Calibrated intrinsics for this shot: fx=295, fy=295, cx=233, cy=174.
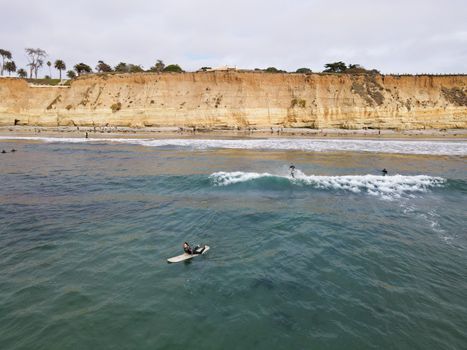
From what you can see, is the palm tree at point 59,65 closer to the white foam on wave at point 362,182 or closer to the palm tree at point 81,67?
the palm tree at point 81,67

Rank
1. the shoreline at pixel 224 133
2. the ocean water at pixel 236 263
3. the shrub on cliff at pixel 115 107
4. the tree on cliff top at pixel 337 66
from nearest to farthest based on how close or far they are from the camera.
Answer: the ocean water at pixel 236 263 → the shoreline at pixel 224 133 → the shrub on cliff at pixel 115 107 → the tree on cliff top at pixel 337 66

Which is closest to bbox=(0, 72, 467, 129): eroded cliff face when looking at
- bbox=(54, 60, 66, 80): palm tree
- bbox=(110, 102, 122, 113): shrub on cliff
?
bbox=(110, 102, 122, 113): shrub on cliff

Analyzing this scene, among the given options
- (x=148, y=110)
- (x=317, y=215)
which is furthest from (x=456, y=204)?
(x=148, y=110)

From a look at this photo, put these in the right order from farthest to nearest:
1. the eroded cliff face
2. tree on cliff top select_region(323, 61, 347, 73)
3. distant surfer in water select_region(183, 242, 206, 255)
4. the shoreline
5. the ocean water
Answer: tree on cliff top select_region(323, 61, 347, 73) → the eroded cliff face → the shoreline → distant surfer in water select_region(183, 242, 206, 255) → the ocean water

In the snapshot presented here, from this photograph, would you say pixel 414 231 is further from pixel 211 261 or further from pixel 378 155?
pixel 378 155

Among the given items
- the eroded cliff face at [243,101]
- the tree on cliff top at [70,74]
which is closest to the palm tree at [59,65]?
the tree on cliff top at [70,74]

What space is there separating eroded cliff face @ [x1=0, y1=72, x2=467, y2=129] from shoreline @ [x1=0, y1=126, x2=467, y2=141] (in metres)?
1.36

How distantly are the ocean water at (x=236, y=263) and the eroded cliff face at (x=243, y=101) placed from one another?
37236mm

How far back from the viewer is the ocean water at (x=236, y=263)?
20.3ft

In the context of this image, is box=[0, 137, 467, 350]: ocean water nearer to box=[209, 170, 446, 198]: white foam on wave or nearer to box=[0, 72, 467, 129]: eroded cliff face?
box=[209, 170, 446, 198]: white foam on wave

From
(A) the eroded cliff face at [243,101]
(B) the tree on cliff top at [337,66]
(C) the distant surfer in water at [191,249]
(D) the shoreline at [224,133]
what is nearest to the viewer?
(C) the distant surfer in water at [191,249]

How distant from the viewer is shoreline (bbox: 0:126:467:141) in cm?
5041

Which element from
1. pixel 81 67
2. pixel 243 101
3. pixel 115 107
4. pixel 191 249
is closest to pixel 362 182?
pixel 191 249

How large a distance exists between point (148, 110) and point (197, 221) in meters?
48.7
